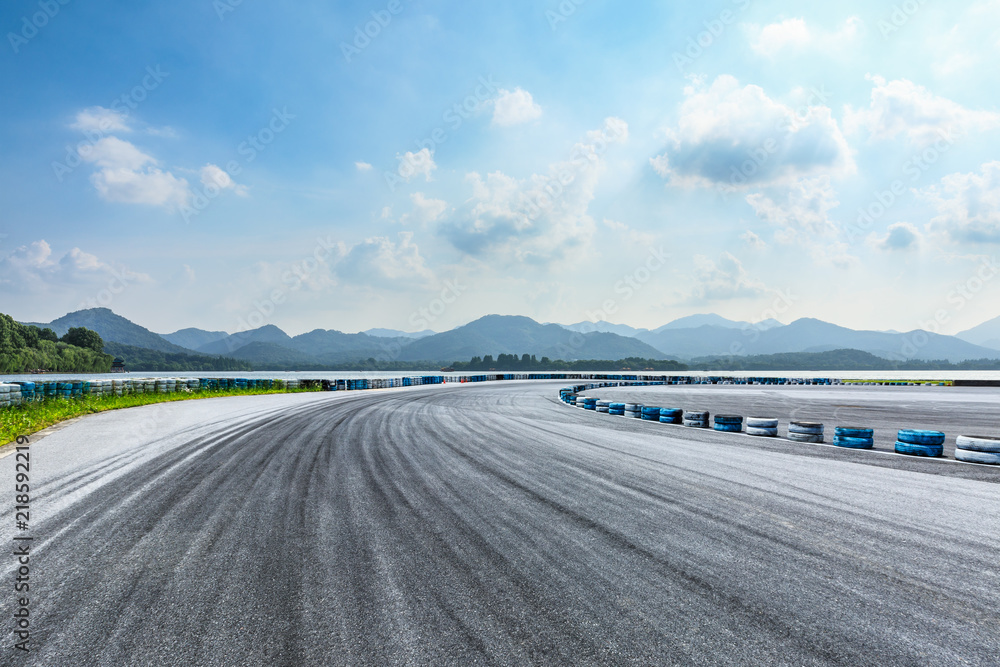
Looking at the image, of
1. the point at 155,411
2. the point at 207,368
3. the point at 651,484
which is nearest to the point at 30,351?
the point at 207,368

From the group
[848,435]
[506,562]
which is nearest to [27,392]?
[506,562]

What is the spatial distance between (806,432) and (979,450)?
373 centimetres

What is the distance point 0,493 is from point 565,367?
177m

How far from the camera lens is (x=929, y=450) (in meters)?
11.4

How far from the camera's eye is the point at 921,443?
11.5 m

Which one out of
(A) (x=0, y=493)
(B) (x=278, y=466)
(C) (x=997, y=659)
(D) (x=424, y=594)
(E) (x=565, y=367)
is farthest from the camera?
(E) (x=565, y=367)

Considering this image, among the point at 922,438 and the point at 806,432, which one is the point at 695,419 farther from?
the point at 922,438

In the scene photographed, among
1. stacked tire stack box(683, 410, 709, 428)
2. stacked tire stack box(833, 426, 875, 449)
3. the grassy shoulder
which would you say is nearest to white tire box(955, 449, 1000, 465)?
stacked tire stack box(833, 426, 875, 449)

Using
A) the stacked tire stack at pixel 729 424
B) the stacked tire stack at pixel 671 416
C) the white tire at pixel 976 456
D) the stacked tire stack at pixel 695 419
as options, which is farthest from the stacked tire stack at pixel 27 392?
the white tire at pixel 976 456

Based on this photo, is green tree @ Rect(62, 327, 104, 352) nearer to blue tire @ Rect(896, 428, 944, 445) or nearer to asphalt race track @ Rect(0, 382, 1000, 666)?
asphalt race track @ Rect(0, 382, 1000, 666)

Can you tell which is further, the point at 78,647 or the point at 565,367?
the point at 565,367

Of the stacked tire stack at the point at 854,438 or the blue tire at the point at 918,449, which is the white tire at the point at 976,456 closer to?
the blue tire at the point at 918,449

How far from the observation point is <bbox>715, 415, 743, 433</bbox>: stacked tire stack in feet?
51.4

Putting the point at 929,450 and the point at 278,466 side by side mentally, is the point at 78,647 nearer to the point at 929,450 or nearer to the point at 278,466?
the point at 278,466
